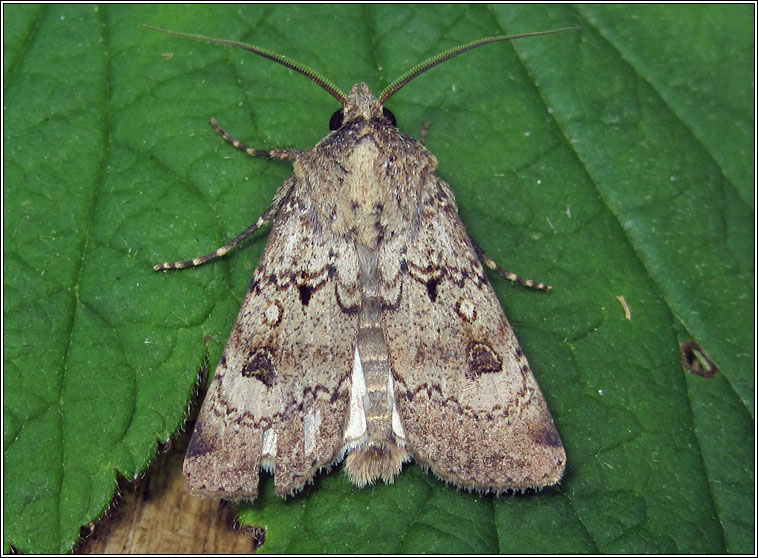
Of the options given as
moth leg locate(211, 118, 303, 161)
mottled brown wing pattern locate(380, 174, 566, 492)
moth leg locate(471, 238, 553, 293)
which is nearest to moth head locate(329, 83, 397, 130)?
moth leg locate(211, 118, 303, 161)

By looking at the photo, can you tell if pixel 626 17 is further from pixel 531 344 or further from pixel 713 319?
pixel 531 344

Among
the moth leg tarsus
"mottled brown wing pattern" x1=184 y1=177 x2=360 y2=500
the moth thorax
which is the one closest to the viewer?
"mottled brown wing pattern" x1=184 y1=177 x2=360 y2=500

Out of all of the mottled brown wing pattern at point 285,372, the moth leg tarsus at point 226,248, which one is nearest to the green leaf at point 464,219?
the moth leg tarsus at point 226,248

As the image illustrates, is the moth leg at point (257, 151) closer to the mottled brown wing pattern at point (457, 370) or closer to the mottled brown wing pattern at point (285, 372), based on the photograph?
the mottled brown wing pattern at point (285, 372)

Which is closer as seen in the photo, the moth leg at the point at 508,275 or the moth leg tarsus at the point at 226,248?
the moth leg tarsus at the point at 226,248

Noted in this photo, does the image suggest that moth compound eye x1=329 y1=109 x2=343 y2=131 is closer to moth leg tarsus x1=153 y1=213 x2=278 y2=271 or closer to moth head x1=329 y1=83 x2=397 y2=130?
moth head x1=329 y1=83 x2=397 y2=130

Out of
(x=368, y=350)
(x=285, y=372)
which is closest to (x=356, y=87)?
(x=368, y=350)

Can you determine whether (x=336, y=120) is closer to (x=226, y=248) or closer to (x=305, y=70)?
(x=305, y=70)

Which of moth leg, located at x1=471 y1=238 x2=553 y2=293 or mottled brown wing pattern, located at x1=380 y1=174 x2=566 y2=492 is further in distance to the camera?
moth leg, located at x1=471 y1=238 x2=553 y2=293
